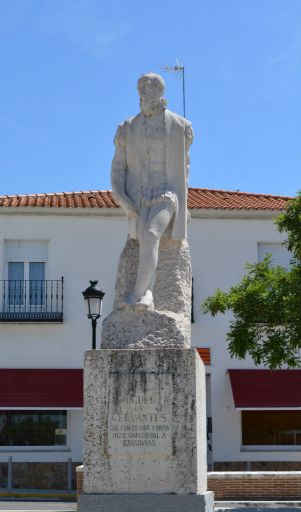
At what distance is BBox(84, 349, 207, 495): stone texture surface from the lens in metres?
8.89

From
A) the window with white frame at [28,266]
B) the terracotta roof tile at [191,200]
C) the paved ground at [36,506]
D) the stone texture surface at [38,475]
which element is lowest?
the paved ground at [36,506]

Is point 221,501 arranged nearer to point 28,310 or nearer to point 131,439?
A: point 131,439

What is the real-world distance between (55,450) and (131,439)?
16078 mm

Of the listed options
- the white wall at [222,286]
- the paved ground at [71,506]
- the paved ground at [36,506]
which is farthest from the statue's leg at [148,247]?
the white wall at [222,286]

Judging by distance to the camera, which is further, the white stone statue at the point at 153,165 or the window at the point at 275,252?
the window at the point at 275,252

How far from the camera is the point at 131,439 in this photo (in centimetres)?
897

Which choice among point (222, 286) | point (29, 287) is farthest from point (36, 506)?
point (222, 286)

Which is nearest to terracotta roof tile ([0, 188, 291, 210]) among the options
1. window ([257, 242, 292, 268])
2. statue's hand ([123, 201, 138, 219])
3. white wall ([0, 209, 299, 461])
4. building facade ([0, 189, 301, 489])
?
building facade ([0, 189, 301, 489])

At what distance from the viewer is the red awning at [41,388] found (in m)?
23.5

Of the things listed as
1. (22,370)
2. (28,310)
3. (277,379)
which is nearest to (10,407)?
(22,370)

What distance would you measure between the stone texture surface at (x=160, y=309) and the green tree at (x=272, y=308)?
6766 mm

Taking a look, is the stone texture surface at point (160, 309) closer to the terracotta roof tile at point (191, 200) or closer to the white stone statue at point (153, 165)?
the white stone statue at point (153, 165)

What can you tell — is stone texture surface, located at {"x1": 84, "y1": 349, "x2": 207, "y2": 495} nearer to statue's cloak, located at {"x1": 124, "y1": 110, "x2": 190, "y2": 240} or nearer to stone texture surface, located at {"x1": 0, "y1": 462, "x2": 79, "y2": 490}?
statue's cloak, located at {"x1": 124, "y1": 110, "x2": 190, "y2": 240}

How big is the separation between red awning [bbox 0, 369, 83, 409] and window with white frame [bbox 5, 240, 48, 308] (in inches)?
81.4
